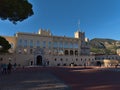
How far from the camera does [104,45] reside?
144 meters

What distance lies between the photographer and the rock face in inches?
4844

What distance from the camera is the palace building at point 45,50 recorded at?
5888 cm

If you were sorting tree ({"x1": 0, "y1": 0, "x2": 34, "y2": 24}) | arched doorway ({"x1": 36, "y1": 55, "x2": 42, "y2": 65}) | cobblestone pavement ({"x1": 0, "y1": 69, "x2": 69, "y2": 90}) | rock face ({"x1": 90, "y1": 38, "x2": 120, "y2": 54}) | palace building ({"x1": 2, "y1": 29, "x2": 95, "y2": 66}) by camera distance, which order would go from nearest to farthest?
cobblestone pavement ({"x1": 0, "y1": 69, "x2": 69, "y2": 90}), tree ({"x1": 0, "y1": 0, "x2": 34, "y2": 24}), palace building ({"x1": 2, "y1": 29, "x2": 95, "y2": 66}), arched doorway ({"x1": 36, "y1": 55, "x2": 42, "y2": 65}), rock face ({"x1": 90, "y1": 38, "x2": 120, "y2": 54})

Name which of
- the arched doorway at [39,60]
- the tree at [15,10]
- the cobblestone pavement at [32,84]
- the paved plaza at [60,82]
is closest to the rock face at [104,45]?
the arched doorway at [39,60]

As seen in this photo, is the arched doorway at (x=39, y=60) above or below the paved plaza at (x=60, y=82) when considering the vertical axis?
above

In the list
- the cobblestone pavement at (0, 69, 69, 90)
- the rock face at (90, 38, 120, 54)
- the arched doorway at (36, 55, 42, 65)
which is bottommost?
the cobblestone pavement at (0, 69, 69, 90)

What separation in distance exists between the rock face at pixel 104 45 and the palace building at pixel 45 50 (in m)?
52.0

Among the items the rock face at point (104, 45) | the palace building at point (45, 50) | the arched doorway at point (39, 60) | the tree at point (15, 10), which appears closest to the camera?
the tree at point (15, 10)

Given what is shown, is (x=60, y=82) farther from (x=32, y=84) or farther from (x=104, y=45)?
(x=104, y=45)

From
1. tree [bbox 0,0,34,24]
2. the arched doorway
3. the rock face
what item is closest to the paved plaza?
tree [bbox 0,0,34,24]

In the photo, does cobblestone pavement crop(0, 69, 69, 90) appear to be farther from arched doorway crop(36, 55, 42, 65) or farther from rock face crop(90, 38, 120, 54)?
rock face crop(90, 38, 120, 54)

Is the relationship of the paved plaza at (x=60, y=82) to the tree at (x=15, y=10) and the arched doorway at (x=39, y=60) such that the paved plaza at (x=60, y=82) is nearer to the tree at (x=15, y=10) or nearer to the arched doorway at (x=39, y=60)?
the tree at (x=15, y=10)

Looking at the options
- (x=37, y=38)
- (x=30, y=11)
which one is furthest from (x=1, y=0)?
(x=37, y=38)

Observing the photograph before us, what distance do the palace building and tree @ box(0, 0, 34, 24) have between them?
133 feet
